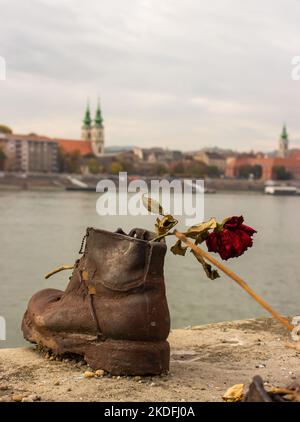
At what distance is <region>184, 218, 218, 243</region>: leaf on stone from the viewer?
12.1 feet

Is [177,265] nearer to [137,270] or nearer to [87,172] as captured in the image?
[137,270]

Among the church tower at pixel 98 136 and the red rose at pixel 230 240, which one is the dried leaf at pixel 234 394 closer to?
the red rose at pixel 230 240

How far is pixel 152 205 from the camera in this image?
3752 mm

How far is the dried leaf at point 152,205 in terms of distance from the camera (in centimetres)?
371

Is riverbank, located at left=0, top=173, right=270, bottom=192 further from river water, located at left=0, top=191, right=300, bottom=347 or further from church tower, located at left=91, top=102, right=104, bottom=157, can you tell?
river water, located at left=0, top=191, right=300, bottom=347

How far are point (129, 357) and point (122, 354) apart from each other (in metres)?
0.04

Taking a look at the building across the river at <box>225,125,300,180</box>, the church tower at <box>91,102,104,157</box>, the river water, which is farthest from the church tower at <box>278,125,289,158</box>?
the river water

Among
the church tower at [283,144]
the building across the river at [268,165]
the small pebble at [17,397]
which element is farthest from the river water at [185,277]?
the church tower at [283,144]

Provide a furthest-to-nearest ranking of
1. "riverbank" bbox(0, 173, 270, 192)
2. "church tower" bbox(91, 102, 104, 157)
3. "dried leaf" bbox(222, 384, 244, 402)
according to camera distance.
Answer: "church tower" bbox(91, 102, 104, 157) < "riverbank" bbox(0, 173, 270, 192) < "dried leaf" bbox(222, 384, 244, 402)

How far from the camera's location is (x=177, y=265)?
16.5m

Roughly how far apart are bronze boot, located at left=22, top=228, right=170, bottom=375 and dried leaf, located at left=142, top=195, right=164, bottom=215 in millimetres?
164

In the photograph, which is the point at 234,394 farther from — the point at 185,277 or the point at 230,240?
the point at 185,277
